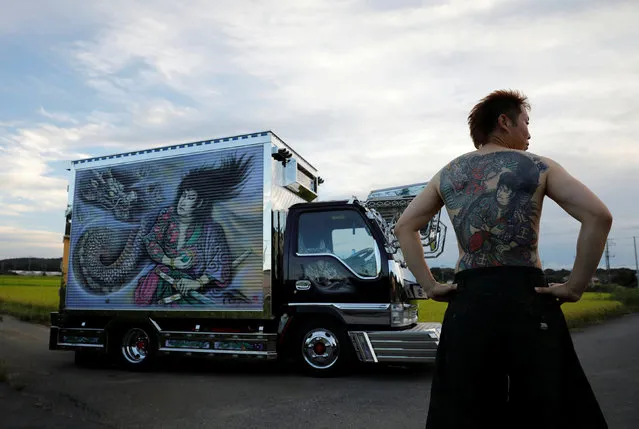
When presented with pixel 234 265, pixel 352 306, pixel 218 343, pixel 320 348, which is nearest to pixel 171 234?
pixel 234 265

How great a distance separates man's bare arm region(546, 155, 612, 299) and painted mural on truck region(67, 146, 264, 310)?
6.02m

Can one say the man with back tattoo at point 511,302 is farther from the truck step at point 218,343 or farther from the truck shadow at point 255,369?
the truck step at point 218,343

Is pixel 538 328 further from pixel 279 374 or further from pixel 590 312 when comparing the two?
pixel 590 312

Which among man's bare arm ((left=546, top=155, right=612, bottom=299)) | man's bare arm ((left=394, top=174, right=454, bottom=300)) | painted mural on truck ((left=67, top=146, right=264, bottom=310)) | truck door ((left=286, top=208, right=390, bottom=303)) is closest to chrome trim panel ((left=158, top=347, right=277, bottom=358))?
painted mural on truck ((left=67, top=146, right=264, bottom=310))

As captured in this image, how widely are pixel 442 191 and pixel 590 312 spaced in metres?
21.3

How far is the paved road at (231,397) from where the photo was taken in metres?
5.07

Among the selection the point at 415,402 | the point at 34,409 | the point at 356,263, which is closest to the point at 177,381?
the point at 34,409

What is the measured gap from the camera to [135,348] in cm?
887

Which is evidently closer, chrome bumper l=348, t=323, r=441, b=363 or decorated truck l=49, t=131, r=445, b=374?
chrome bumper l=348, t=323, r=441, b=363

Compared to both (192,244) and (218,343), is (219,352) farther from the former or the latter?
(192,244)

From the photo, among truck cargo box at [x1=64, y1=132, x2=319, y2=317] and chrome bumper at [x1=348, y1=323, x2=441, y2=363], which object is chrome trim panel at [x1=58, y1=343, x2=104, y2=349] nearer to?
truck cargo box at [x1=64, y1=132, x2=319, y2=317]

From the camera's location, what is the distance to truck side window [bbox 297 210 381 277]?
7.63m

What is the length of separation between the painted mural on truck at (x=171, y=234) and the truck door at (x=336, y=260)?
1.93 ft

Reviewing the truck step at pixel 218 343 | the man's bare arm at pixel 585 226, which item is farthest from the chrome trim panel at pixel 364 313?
the man's bare arm at pixel 585 226
